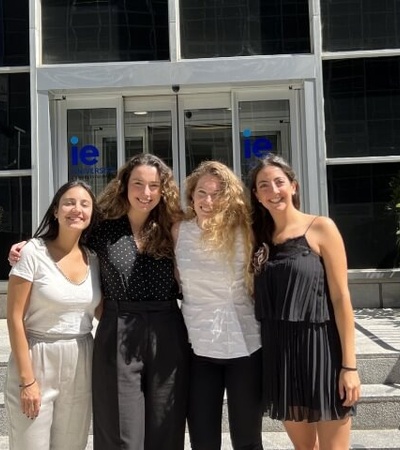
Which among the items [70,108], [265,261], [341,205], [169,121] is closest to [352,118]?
[341,205]

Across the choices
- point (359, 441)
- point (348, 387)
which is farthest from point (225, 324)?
point (359, 441)

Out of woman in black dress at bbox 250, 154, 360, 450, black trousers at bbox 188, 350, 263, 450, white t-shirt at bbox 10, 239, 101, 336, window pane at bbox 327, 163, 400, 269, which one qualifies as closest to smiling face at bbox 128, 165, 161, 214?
white t-shirt at bbox 10, 239, 101, 336

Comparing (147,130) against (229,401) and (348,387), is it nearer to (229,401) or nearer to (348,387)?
(229,401)

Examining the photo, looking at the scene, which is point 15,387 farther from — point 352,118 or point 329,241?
point 352,118

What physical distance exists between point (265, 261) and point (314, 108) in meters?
4.68

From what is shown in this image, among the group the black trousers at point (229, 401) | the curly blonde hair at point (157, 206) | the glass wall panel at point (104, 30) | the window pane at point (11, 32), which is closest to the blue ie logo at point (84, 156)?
the glass wall panel at point (104, 30)

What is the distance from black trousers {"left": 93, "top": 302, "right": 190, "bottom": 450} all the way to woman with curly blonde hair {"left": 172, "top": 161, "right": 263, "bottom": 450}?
3.3 inches

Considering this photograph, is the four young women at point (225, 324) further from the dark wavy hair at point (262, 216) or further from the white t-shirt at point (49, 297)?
the white t-shirt at point (49, 297)

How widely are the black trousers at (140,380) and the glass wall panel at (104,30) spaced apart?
16.7 feet

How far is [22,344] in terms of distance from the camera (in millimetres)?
2471

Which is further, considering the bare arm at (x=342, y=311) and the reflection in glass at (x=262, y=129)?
the reflection in glass at (x=262, y=129)

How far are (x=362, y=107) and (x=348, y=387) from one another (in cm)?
509

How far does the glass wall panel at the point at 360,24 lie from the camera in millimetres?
6871

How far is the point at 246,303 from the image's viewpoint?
103 inches
